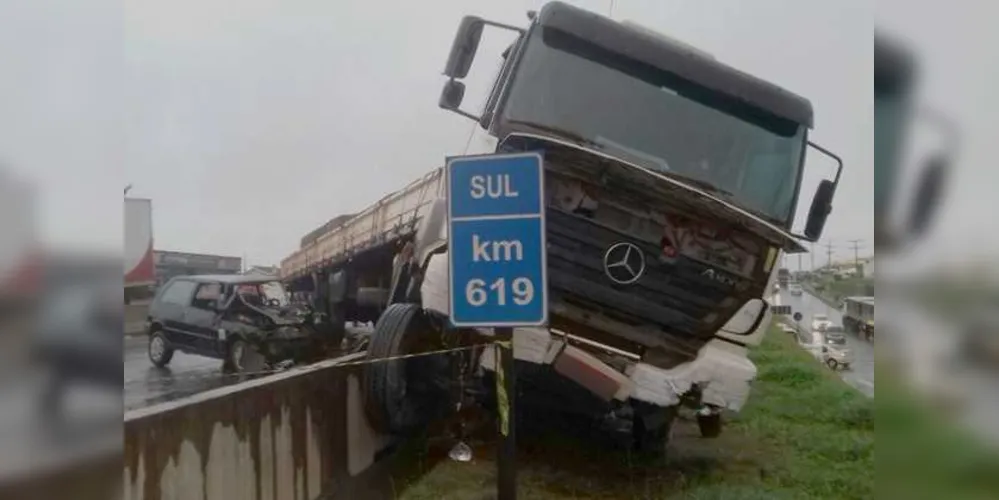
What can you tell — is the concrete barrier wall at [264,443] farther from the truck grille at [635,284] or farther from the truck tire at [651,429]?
the truck tire at [651,429]

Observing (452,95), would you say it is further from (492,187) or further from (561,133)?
(492,187)

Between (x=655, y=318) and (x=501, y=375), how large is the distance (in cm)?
73

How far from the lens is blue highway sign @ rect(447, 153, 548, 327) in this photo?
1.64 m

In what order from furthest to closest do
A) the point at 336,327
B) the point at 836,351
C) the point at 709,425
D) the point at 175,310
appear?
1. the point at 709,425
2. the point at 336,327
3. the point at 175,310
4. the point at 836,351

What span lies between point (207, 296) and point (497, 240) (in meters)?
0.71

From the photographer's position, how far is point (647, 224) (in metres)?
2.42

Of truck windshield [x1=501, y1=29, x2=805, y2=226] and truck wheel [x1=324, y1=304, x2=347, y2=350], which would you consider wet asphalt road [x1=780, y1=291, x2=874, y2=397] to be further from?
truck wheel [x1=324, y1=304, x2=347, y2=350]

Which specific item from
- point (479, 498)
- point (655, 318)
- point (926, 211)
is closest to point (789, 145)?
point (655, 318)

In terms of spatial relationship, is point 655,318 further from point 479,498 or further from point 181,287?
point 181,287

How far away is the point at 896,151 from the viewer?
2.14ft

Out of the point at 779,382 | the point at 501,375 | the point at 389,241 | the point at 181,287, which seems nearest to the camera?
the point at 181,287

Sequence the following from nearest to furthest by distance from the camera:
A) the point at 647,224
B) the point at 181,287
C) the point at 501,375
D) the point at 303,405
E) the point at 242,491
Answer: the point at 181,287
the point at 242,491
the point at 501,375
the point at 303,405
the point at 647,224

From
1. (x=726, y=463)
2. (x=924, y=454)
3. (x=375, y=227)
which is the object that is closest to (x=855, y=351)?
(x=924, y=454)

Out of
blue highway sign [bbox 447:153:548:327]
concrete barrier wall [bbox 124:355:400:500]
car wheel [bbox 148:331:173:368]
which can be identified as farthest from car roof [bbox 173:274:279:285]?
blue highway sign [bbox 447:153:548:327]
